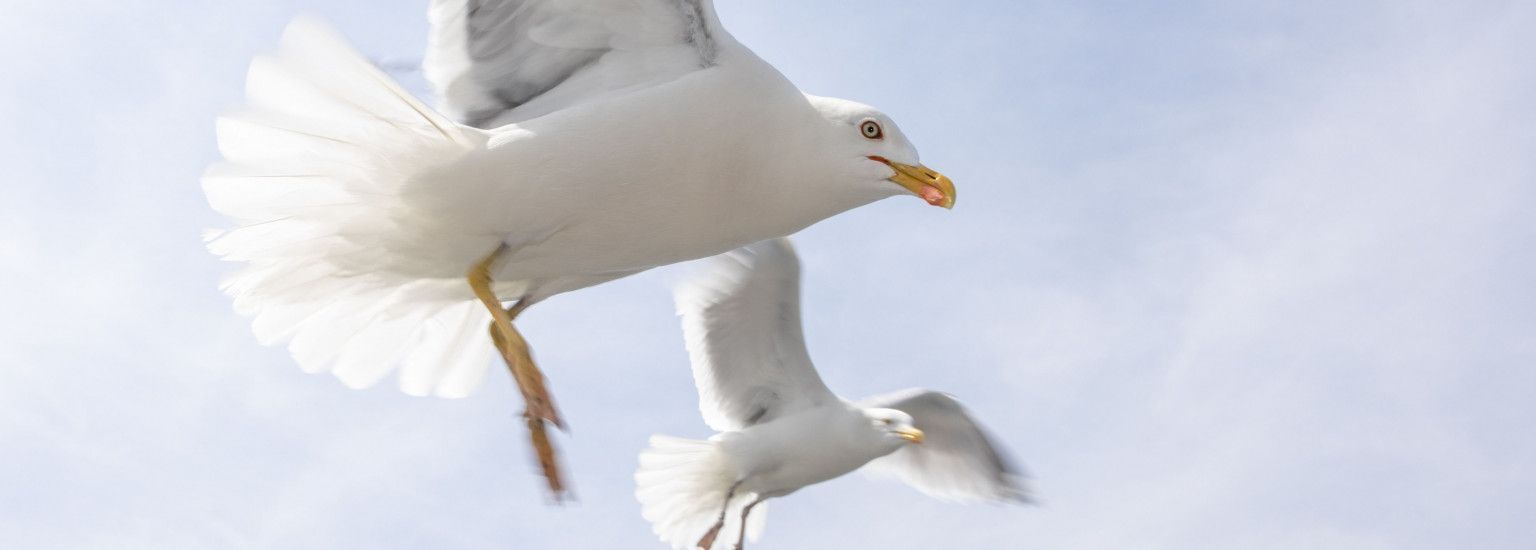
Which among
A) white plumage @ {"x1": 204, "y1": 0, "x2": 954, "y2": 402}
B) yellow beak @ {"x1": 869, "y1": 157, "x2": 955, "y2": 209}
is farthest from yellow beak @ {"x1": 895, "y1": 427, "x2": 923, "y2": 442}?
yellow beak @ {"x1": 869, "y1": 157, "x2": 955, "y2": 209}

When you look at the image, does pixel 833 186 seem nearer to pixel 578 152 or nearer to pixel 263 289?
pixel 578 152

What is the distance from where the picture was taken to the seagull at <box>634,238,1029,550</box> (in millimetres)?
9758

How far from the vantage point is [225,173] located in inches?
189

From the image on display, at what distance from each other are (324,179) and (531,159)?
608mm

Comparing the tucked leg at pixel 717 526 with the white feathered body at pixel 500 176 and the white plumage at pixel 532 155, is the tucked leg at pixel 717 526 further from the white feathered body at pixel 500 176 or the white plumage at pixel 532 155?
the white feathered body at pixel 500 176

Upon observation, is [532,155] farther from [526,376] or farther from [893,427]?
[893,427]

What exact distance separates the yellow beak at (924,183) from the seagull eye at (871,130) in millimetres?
69

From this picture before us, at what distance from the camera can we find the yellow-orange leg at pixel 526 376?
4.70 meters

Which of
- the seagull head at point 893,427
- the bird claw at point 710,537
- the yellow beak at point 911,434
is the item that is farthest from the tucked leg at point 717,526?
the yellow beak at point 911,434

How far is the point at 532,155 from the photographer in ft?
15.9

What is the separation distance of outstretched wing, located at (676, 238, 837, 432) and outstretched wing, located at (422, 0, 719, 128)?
4293 mm

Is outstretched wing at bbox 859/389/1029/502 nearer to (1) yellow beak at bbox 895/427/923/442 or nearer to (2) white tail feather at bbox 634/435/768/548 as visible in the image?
(1) yellow beak at bbox 895/427/923/442

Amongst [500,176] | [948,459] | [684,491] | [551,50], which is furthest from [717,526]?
[500,176]

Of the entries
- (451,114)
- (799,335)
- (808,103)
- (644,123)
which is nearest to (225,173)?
(451,114)
